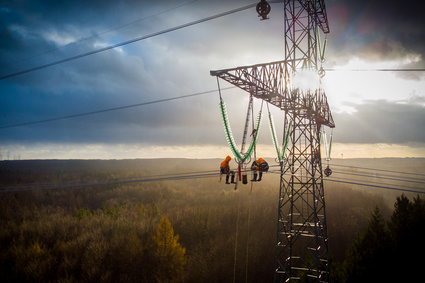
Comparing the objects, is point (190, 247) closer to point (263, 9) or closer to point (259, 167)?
point (259, 167)

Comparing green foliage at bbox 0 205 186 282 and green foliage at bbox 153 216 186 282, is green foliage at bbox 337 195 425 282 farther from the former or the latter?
green foliage at bbox 0 205 186 282

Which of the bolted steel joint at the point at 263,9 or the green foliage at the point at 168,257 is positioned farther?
the green foliage at the point at 168,257

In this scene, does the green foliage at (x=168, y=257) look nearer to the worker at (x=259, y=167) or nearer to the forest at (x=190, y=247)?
the forest at (x=190, y=247)

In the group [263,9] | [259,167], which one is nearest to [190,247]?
[259,167]

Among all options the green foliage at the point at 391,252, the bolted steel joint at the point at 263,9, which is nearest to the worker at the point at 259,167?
the bolted steel joint at the point at 263,9

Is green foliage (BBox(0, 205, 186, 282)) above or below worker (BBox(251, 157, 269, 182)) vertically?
below

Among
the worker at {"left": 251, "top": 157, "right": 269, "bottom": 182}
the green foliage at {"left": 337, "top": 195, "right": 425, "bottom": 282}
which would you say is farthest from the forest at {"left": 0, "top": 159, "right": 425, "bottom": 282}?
the worker at {"left": 251, "top": 157, "right": 269, "bottom": 182}

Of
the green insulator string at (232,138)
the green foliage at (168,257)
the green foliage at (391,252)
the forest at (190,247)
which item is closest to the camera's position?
the green insulator string at (232,138)

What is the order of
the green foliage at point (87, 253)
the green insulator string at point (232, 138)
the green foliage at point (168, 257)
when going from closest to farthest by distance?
the green insulator string at point (232, 138) < the green foliage at point (87, 253) < the green foliage at point (168, 257)

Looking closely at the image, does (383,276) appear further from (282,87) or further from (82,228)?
(82,228)

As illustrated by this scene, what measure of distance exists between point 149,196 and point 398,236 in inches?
2626

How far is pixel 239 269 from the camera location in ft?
112

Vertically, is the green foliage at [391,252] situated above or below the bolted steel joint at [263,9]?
below

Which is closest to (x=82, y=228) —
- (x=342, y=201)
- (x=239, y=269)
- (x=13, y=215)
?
(x=13, y=215)
